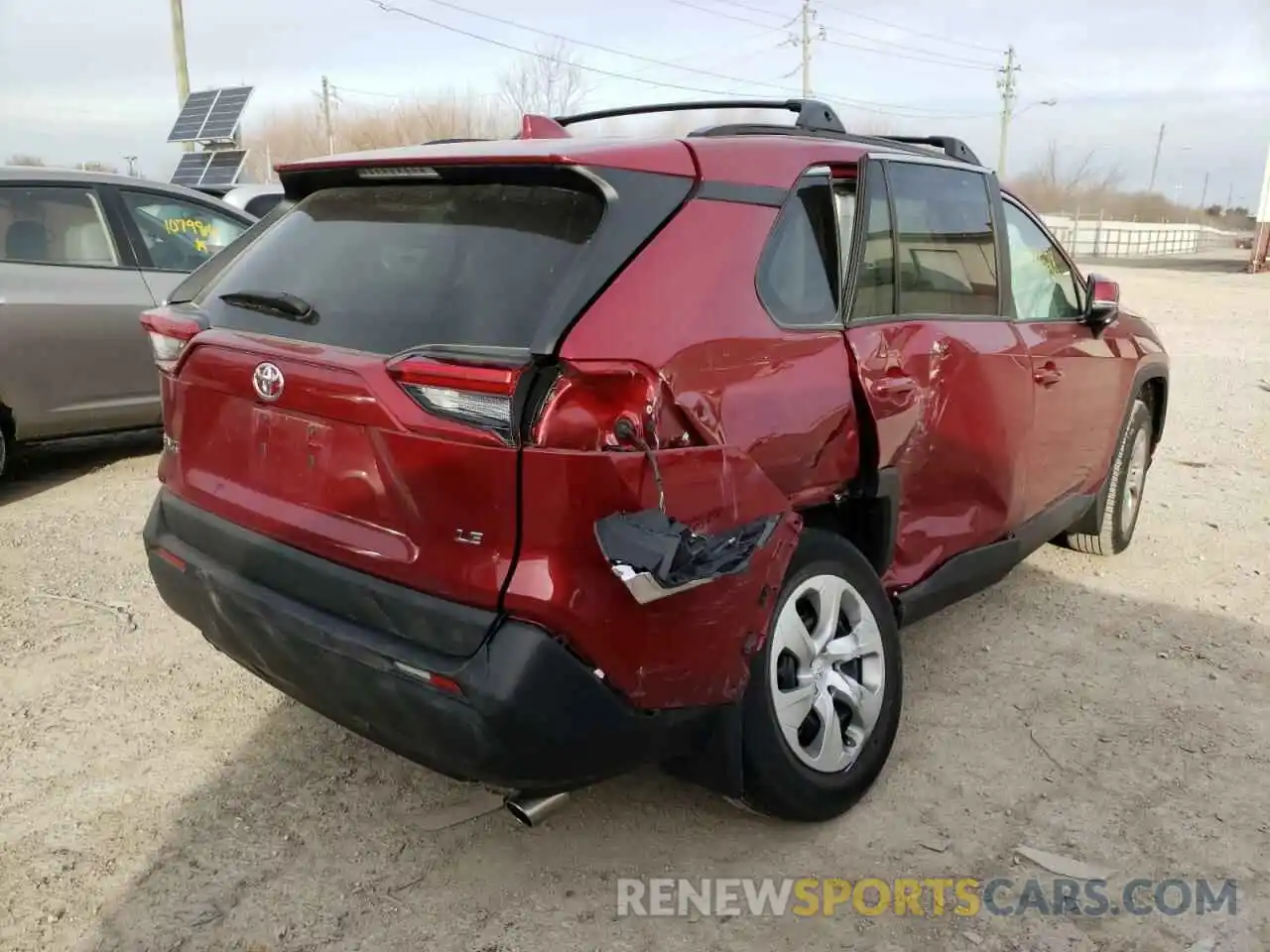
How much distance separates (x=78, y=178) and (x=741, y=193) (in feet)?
16.8

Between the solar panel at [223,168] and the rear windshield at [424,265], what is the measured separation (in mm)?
14143

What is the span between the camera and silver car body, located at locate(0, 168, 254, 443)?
5.53 metres

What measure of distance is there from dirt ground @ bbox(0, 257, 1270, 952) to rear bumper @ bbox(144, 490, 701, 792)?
19.0 inches

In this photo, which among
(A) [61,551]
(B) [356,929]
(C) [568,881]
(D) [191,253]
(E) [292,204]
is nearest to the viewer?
(B) [356,929]

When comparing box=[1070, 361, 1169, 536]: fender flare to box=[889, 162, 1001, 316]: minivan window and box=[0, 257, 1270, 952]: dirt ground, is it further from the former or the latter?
box=[889, 162, 1001, 316]: minivan window

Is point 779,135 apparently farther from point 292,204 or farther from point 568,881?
point 568,881

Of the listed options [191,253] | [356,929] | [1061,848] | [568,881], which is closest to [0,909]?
[356,929]

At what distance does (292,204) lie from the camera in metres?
2.90

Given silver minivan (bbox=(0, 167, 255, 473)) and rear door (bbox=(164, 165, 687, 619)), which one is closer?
rear door (bbox=(164, 165, 687, 619))

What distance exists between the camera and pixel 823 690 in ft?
9.13

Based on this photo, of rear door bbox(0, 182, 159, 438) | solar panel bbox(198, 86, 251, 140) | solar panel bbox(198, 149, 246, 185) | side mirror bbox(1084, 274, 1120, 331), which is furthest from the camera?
solar panel bbox(198, 86, 251, 140)

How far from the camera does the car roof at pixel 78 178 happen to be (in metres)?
5.73

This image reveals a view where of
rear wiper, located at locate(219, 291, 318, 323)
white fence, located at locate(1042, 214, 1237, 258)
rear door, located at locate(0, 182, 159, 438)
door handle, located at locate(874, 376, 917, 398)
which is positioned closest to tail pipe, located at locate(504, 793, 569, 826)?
rear wiper, located at locate(219, 291, 318, 323)

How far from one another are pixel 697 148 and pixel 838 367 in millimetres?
704
